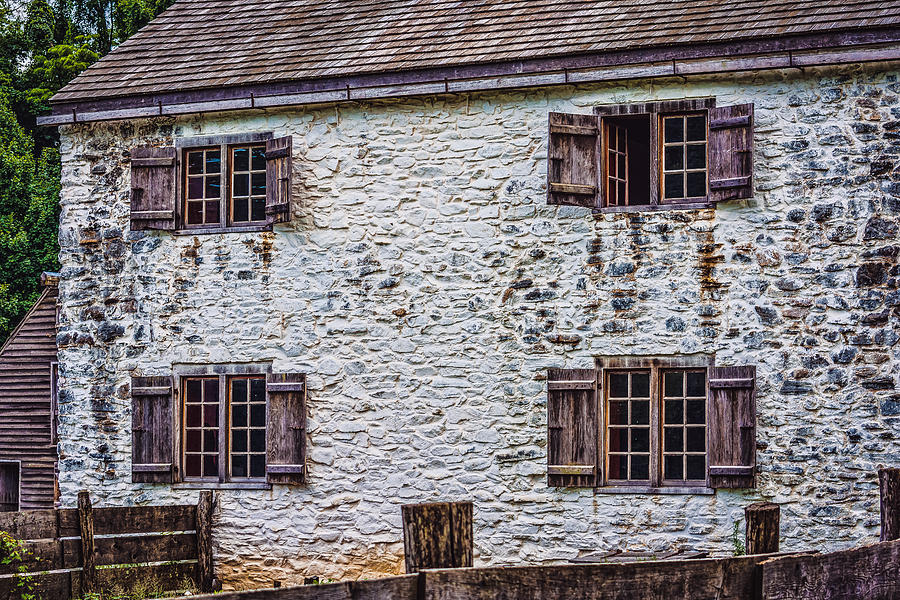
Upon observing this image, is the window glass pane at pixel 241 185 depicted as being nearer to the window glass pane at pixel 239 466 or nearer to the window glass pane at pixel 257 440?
the window glass pane at pixel 257 440

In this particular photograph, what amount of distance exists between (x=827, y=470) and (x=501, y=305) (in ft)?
11.4

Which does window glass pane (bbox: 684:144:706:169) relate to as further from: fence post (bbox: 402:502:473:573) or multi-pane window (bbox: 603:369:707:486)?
fence post (bbox: 402:502:473:573)

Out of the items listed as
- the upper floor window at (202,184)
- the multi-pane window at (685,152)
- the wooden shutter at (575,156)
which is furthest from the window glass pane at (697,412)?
the upper floor window at (202,184)

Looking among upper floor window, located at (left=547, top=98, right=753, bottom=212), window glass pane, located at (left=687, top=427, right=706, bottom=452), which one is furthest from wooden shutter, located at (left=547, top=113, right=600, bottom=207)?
window glass pane, located at (left=687, top=427, right=706, bottom=452)

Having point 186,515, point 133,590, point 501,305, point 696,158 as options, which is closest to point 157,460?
point 186,515

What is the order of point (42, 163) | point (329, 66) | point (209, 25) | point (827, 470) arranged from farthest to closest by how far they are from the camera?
point (42, 163)
point (209, 25)
point (329, 66)
point (827, 470)

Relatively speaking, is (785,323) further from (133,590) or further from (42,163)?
(42,163)

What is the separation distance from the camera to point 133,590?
11094 millimetres

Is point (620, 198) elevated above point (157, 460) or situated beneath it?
elevated above

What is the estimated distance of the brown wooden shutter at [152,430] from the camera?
514 inches

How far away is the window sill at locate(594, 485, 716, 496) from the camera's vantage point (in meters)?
11.3

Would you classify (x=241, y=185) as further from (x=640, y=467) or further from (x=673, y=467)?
(x=673, y=467)

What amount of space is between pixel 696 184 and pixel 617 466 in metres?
2.88

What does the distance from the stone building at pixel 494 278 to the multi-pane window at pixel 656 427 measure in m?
0.03
